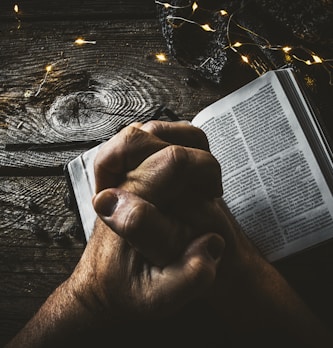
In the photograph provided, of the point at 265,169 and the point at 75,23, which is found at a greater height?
the point at 75,23

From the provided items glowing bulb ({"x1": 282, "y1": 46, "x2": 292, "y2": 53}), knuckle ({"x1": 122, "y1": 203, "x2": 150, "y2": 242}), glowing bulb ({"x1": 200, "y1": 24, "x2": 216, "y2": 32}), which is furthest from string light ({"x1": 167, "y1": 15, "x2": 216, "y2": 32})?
knuckle ({"x1": 122, "y1": 203, "x2": 150, "y2": 242})

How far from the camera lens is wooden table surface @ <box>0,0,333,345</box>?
3.27 feet

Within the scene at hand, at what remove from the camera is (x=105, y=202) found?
0.66 meters

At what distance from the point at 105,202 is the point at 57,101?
54cm

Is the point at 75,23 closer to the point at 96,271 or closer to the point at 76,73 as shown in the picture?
the point at 76,73

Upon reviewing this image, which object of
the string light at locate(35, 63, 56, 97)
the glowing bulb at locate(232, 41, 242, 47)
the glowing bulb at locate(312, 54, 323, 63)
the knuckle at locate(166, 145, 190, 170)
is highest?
the string light at locate(35, 63, 56, 97)

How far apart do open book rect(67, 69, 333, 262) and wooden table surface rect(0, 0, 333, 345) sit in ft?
0.32

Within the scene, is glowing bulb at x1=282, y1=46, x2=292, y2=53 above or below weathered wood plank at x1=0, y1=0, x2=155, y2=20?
below

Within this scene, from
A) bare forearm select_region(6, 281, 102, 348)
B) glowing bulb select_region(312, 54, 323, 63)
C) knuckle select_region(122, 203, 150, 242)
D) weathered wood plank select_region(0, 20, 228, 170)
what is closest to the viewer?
knuckle select_region(122, 203, 150, 242)

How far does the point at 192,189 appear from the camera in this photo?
712 millimetres

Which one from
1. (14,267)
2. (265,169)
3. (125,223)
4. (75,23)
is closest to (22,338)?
(14,267)

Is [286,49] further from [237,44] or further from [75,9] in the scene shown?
[75,9]

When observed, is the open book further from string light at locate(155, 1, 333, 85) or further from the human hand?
the human hand

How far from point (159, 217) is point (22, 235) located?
20.5 inches
